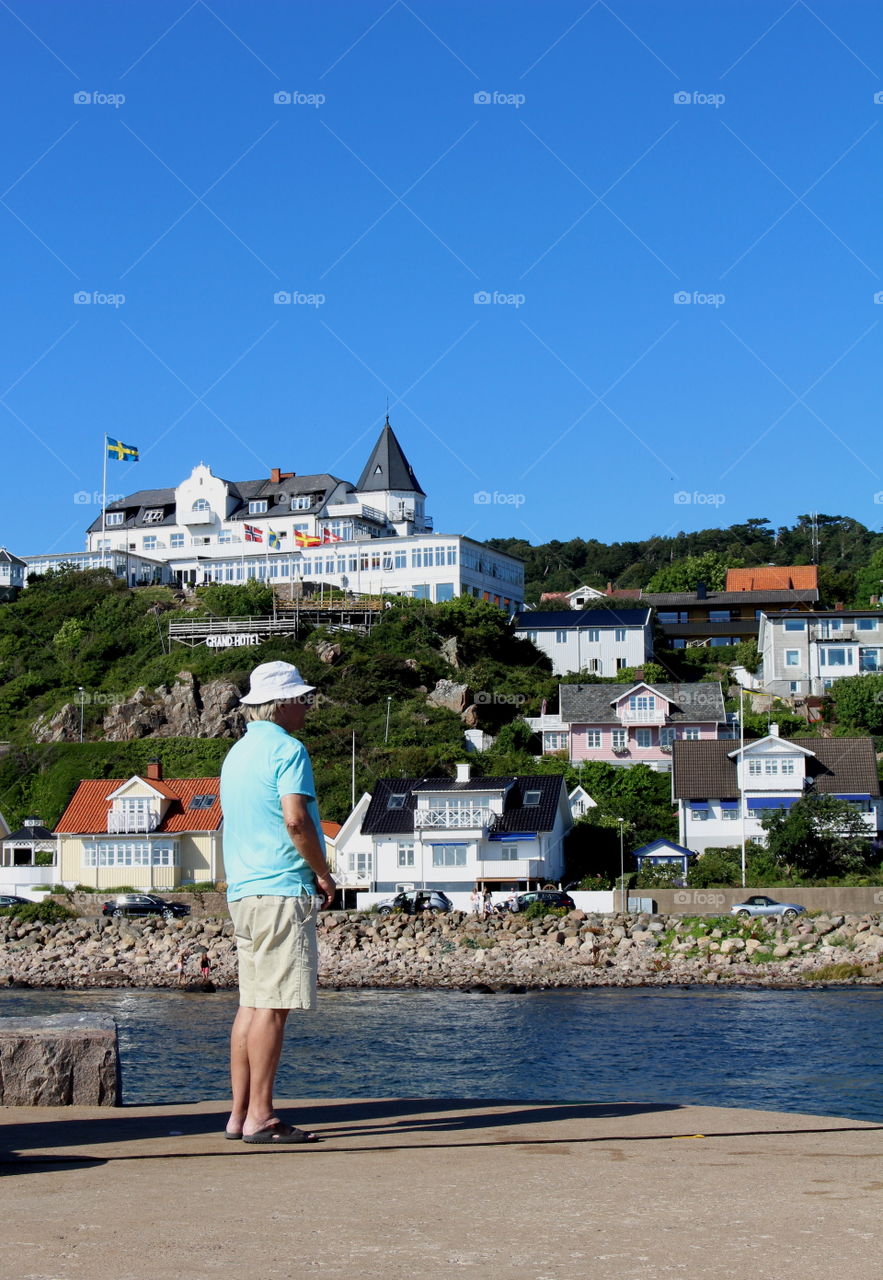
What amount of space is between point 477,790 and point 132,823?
1440cm

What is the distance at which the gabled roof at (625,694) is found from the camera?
203 feet

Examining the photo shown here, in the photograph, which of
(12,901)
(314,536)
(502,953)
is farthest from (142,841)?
(314,536)

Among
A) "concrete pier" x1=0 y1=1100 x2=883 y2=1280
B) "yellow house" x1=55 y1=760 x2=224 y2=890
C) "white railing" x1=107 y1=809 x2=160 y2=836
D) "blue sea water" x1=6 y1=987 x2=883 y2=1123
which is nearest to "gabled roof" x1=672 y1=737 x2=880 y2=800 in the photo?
"yellow house" x1=55 y1=760 x2=224 y2=890

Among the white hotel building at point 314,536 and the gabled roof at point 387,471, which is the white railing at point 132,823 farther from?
the gabled roof at point 387,471

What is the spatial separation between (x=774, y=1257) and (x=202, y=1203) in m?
2.04

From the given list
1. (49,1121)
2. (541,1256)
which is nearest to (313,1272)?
(541,1256)

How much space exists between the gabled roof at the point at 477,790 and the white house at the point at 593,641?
23.2 metres

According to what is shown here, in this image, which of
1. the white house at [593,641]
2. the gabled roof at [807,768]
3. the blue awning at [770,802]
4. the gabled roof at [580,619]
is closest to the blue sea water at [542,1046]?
the blue awning at [770,802]

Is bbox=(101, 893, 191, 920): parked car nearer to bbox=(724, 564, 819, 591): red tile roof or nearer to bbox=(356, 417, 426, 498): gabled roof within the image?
bbox=(356, 417, 426, 498): gabled roof

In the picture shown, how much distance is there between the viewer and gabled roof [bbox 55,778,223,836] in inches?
2083

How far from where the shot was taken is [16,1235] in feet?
13.6

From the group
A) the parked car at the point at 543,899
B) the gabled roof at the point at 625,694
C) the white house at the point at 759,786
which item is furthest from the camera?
the gabled roof at the point at 625,694

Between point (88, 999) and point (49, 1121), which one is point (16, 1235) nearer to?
point (49, 1121)

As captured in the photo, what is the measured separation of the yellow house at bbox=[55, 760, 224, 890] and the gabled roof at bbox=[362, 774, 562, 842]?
679 centimetres
